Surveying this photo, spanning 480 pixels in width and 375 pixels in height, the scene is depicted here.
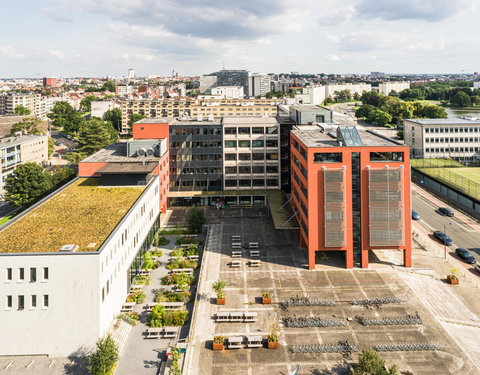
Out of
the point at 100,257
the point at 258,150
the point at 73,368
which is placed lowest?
the point at 73,368

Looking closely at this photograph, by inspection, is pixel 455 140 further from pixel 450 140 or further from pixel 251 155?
pixel 251 155

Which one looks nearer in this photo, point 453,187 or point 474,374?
point 474,374

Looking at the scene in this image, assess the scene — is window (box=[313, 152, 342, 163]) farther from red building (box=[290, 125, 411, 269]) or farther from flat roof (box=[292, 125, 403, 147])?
flat roof (box=[292, 125, 403, 147])

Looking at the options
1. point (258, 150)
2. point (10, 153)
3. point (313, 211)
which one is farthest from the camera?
point (10, 153)

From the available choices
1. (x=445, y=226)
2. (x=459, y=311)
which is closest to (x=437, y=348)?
(x=459, y=311)

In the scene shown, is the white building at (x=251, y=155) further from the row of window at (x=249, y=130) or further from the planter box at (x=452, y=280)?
the planter box at (x=452, y=280)

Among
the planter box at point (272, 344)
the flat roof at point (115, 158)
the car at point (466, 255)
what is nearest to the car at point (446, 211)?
the car at point (466, 255)

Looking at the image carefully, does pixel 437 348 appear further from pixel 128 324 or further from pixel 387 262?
pixel 128 324

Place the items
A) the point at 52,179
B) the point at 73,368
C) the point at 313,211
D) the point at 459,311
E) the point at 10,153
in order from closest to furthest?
the point at 73,368 → the point at 459,311 → the point at 313,211 → the point at 52,179 → the point at 10,153
